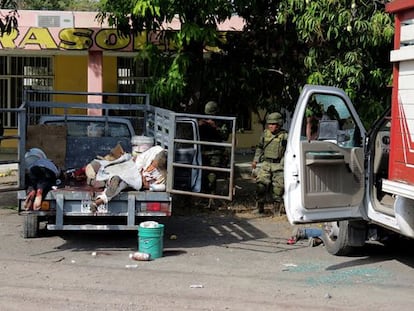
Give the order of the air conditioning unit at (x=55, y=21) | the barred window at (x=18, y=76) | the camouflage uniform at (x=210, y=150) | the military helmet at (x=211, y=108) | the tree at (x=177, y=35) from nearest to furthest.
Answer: the tree at (x=177, y=35), the camouflage uniform at (x=210, y=150), the military helmet at (x=211, y=108), the air conditioning unit at (x=55, y=21), the barred window at (x=18, y=76)

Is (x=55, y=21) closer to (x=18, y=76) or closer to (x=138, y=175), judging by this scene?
(x=18, y=76)

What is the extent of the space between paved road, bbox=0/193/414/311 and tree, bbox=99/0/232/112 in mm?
2387

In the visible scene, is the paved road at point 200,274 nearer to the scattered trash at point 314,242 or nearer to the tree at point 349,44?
the scattered trash at point 314,242

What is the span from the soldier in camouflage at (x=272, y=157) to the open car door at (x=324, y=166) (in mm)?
→ 2741

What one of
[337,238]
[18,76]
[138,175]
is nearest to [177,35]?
[138,175]

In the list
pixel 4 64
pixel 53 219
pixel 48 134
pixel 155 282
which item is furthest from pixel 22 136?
pixel 4 64

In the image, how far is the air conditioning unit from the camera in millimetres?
17984

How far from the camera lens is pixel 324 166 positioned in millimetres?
6836

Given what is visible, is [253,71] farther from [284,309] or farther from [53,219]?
[284,309]

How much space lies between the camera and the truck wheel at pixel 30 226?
27.0 ft

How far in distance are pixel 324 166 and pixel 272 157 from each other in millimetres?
3220

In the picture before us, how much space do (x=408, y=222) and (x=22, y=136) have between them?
4.37 meters

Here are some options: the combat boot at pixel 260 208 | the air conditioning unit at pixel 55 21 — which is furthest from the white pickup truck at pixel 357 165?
the air conditioning unit at pixel 55 21

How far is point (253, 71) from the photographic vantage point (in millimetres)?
11031
